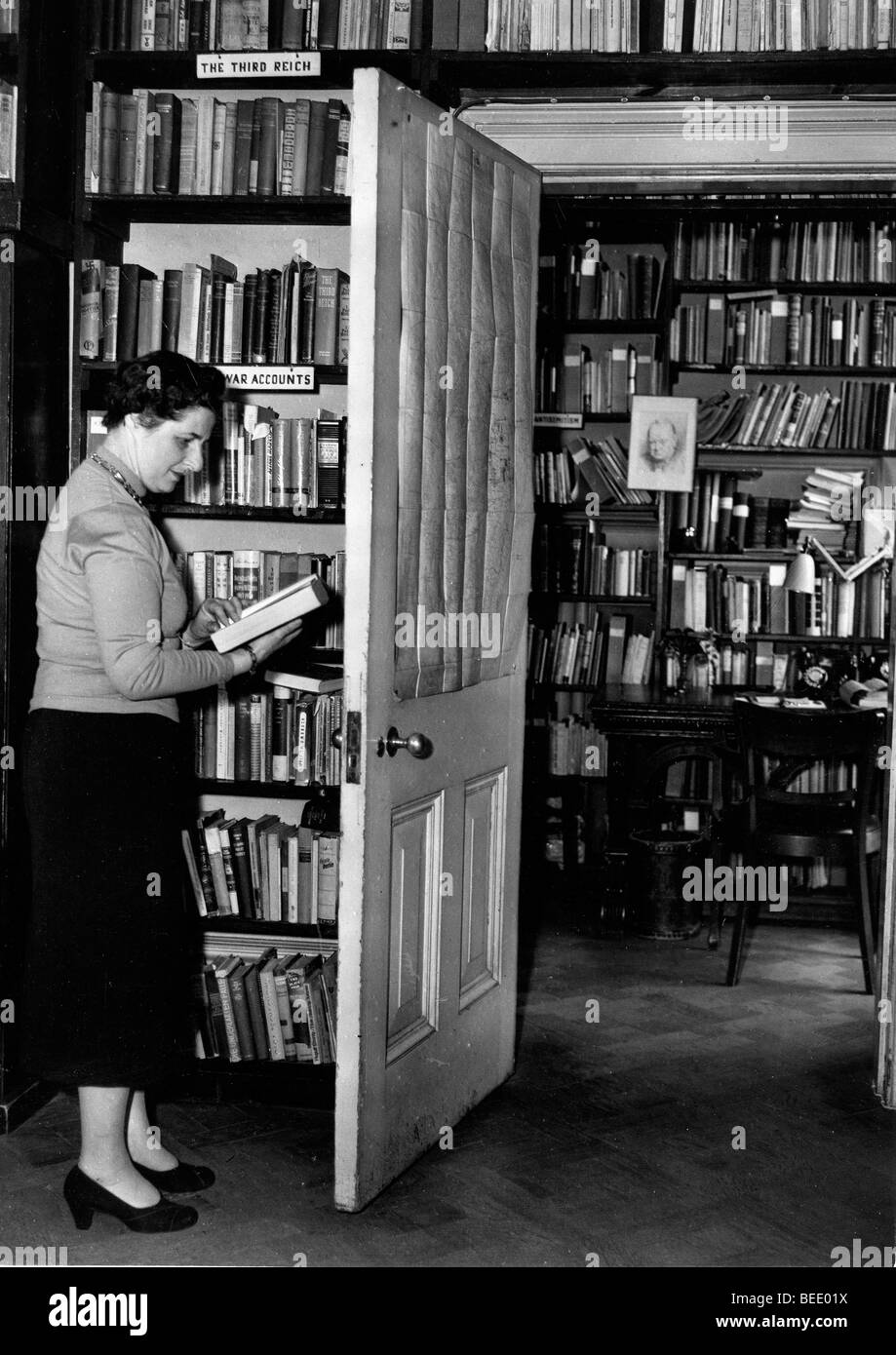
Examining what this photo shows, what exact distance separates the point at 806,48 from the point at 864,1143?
2814 mm

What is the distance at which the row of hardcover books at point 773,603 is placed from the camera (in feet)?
18.5

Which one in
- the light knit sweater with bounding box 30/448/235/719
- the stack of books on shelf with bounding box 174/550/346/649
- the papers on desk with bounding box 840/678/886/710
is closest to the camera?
the light knit sweater with bounding box 30/448/235/719

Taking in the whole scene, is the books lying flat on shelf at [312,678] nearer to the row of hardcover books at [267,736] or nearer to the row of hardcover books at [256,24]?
the row of hardcover books at [267,736]

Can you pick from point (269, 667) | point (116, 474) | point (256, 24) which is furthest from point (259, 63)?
point (269, 667)

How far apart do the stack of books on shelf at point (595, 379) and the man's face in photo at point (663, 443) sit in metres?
0.26

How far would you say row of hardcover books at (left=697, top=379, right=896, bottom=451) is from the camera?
560 centimetres

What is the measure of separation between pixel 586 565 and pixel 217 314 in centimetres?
289

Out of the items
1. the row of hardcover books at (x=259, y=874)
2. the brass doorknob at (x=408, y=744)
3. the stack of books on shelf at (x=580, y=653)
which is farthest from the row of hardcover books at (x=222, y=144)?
the stack of books on shelf at (x=580, y=653)

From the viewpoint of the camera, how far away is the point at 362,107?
2434mm

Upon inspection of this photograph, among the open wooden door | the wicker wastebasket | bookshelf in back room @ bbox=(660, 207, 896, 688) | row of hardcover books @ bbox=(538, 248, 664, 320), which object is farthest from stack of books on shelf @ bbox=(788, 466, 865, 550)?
the open wooden door

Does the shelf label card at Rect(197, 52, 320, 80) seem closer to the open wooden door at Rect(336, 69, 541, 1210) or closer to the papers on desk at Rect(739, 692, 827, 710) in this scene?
the open wooden door at Rect(336, 69, 541, 1210)

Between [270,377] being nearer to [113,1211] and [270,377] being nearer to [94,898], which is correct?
[94,898]

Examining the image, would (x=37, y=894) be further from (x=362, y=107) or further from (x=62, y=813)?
(x=362, y=107)

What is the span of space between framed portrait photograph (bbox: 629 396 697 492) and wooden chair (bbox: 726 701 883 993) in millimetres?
1418
